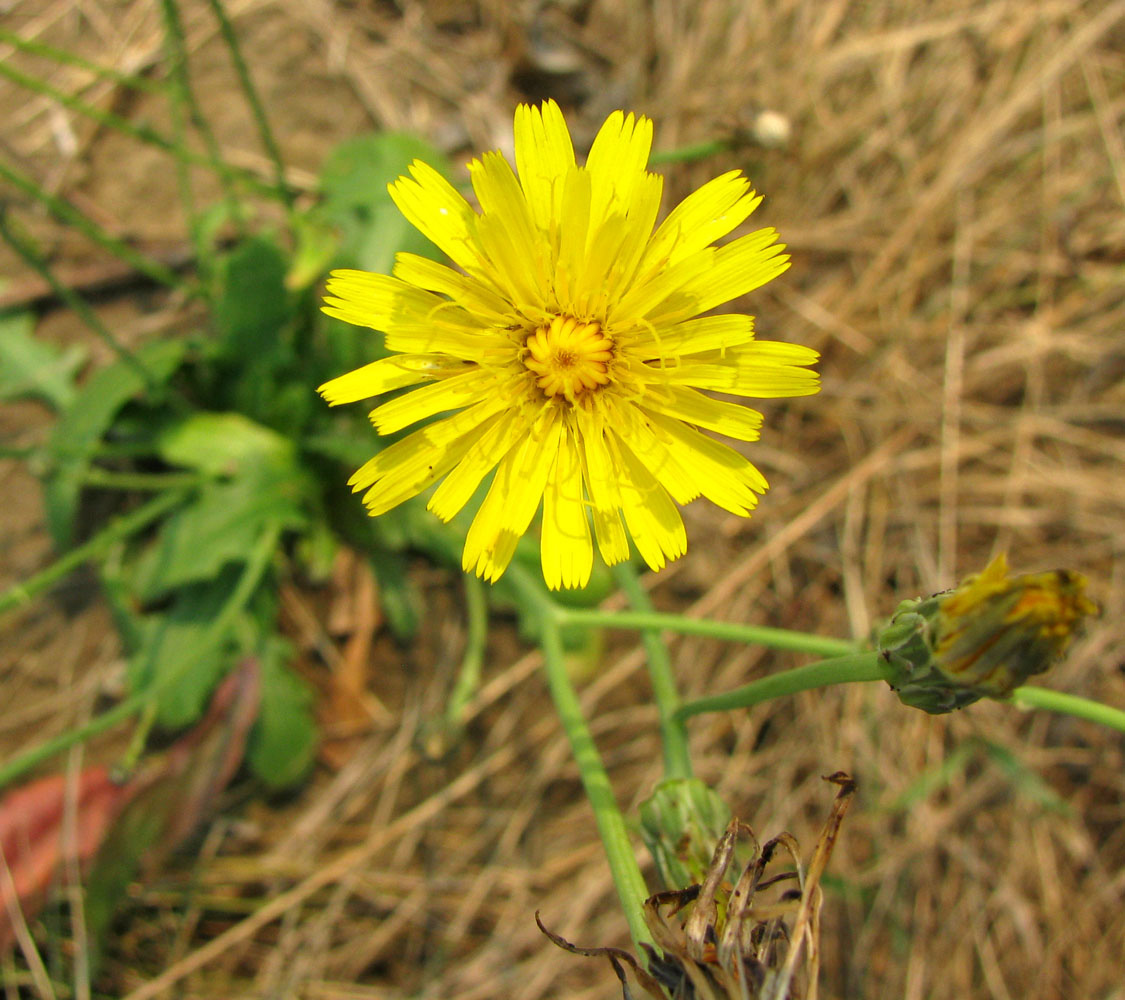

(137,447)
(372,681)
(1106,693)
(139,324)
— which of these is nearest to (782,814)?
(1106,693)

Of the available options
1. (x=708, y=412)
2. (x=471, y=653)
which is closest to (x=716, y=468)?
(x=708, y=412)

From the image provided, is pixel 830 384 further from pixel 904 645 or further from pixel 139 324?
pixel 139 324

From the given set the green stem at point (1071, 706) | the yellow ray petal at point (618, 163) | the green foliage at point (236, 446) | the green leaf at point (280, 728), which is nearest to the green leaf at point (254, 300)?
the green foliage at point (236, 446)

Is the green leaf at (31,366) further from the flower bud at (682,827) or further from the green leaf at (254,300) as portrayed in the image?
the flower bud at (682,827)

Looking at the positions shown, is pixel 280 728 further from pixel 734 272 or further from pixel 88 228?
pixel 734 272

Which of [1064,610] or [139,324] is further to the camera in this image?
[139,324]

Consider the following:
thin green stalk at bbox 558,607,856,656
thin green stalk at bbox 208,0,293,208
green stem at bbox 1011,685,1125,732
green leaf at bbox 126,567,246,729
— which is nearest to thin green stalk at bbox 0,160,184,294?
thin green stalk at bbox 208,0,293,208
